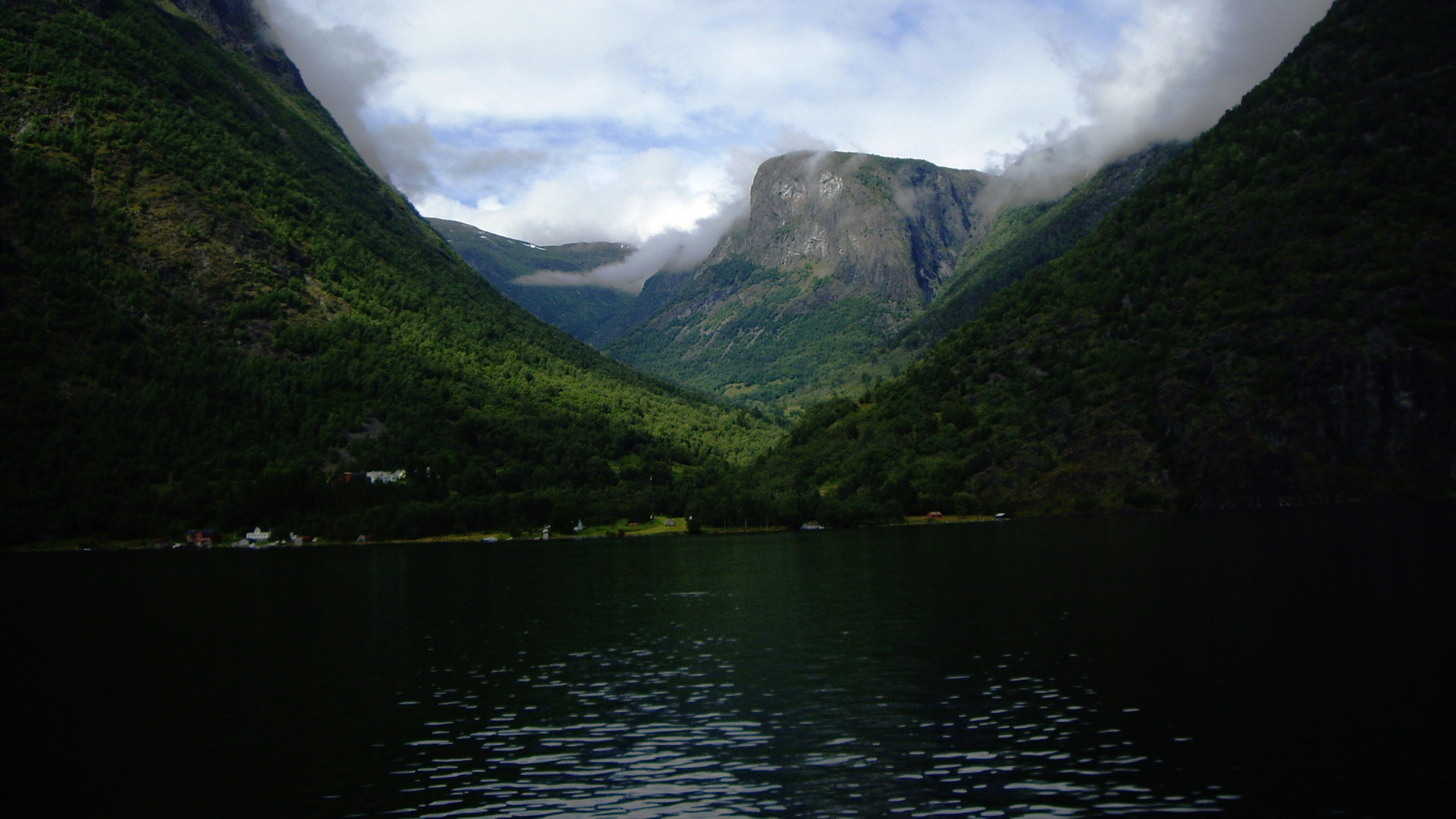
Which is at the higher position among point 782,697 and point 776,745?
point 782,697

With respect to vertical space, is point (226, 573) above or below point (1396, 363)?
below

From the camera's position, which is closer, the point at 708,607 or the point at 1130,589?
the point at 1130,589

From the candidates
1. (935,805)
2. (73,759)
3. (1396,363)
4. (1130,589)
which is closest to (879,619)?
(1130,589)

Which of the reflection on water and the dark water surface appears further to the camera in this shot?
the dark water surface

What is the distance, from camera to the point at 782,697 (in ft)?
149

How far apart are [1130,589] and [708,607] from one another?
1274 inches

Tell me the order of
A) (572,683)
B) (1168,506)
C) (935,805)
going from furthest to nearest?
(1168,506) → (572,683) → (935,805)

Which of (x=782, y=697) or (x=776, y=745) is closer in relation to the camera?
(x=776, y=745)

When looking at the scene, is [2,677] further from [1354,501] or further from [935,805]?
[1354,501]

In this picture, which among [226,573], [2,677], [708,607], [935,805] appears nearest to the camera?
[935,805]

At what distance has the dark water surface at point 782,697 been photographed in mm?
30969

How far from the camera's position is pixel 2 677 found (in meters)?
56.3

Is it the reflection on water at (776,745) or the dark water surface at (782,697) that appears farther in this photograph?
the dark water surface at (782,697)

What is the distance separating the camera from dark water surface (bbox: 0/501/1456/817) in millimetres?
30969
